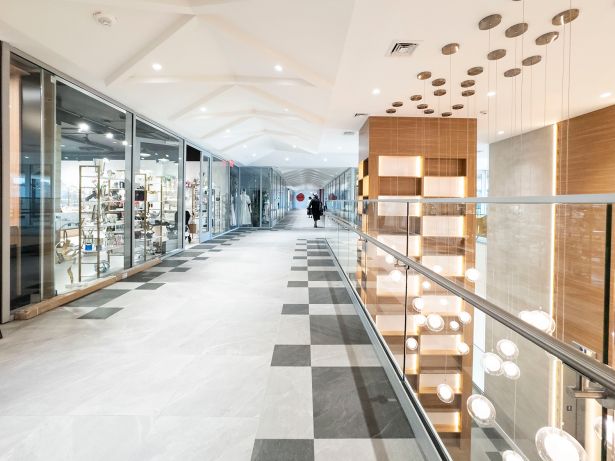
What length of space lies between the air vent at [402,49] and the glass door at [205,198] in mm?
7116

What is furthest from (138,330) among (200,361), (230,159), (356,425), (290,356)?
(230,159)

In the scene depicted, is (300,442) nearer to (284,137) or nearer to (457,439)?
(457,439)

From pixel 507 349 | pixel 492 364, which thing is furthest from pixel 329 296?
pixel 507 349

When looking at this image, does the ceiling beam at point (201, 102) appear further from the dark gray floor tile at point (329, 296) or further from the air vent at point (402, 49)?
the dark gray floor tile at point (329, 296)

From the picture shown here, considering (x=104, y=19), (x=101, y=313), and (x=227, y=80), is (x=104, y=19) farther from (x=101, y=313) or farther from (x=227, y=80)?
(x=101, y=313)

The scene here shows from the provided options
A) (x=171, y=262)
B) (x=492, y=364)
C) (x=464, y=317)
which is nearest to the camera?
(x=492, y=364)

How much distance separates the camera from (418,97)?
6.10 m

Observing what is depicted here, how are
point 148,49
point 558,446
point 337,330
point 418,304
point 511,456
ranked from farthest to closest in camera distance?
point 148,49
point 337,330
point 418,304
point 511,456
point 558,446

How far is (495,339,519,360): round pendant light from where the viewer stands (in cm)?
150

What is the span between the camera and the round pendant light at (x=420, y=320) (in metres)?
2.24

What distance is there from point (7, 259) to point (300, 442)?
343cm

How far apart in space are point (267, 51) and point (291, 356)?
3895 millimetres

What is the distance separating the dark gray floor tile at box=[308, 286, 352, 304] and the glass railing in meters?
0.71

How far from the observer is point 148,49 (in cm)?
423
